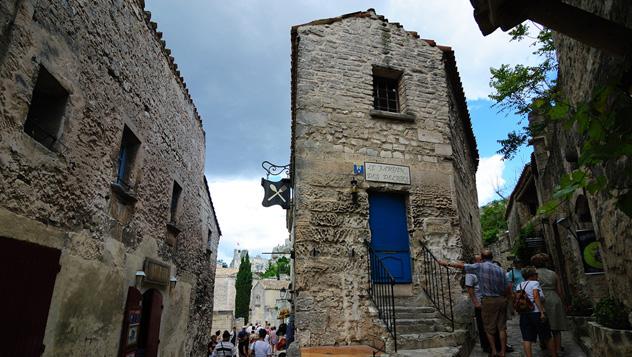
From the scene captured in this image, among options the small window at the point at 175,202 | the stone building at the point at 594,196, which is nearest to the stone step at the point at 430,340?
the stone building at the point at 594,196

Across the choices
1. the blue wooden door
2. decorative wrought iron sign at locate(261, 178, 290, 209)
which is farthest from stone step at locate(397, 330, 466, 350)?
decorative wrought iron sign at locate(261, 178, 290, 209)

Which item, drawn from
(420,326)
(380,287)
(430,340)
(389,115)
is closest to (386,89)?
(389,115)

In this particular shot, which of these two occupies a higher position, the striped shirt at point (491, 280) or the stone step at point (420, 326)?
the striped shirt at point (491, 280)

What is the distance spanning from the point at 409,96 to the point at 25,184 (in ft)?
21.4

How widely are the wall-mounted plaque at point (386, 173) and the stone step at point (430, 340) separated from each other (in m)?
2.81

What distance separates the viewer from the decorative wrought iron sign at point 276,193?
7.38 metres

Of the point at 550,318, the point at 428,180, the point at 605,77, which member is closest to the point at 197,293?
the point at 428,180

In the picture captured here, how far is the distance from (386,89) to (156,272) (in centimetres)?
594

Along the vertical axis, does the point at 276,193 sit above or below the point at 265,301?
above

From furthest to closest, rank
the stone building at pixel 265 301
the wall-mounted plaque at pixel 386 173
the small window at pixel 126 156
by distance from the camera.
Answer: the stone building at pixel 265 301 → the wall-mounted plaque at pixel 386 173 → the small window at pixel 126 156

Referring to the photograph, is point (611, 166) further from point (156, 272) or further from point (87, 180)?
point (156, 272)

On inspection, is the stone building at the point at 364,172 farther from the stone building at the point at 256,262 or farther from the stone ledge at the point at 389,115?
the stone building at the point at 256,262

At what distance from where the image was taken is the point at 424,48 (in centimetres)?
821

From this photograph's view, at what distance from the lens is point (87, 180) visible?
461 cm
